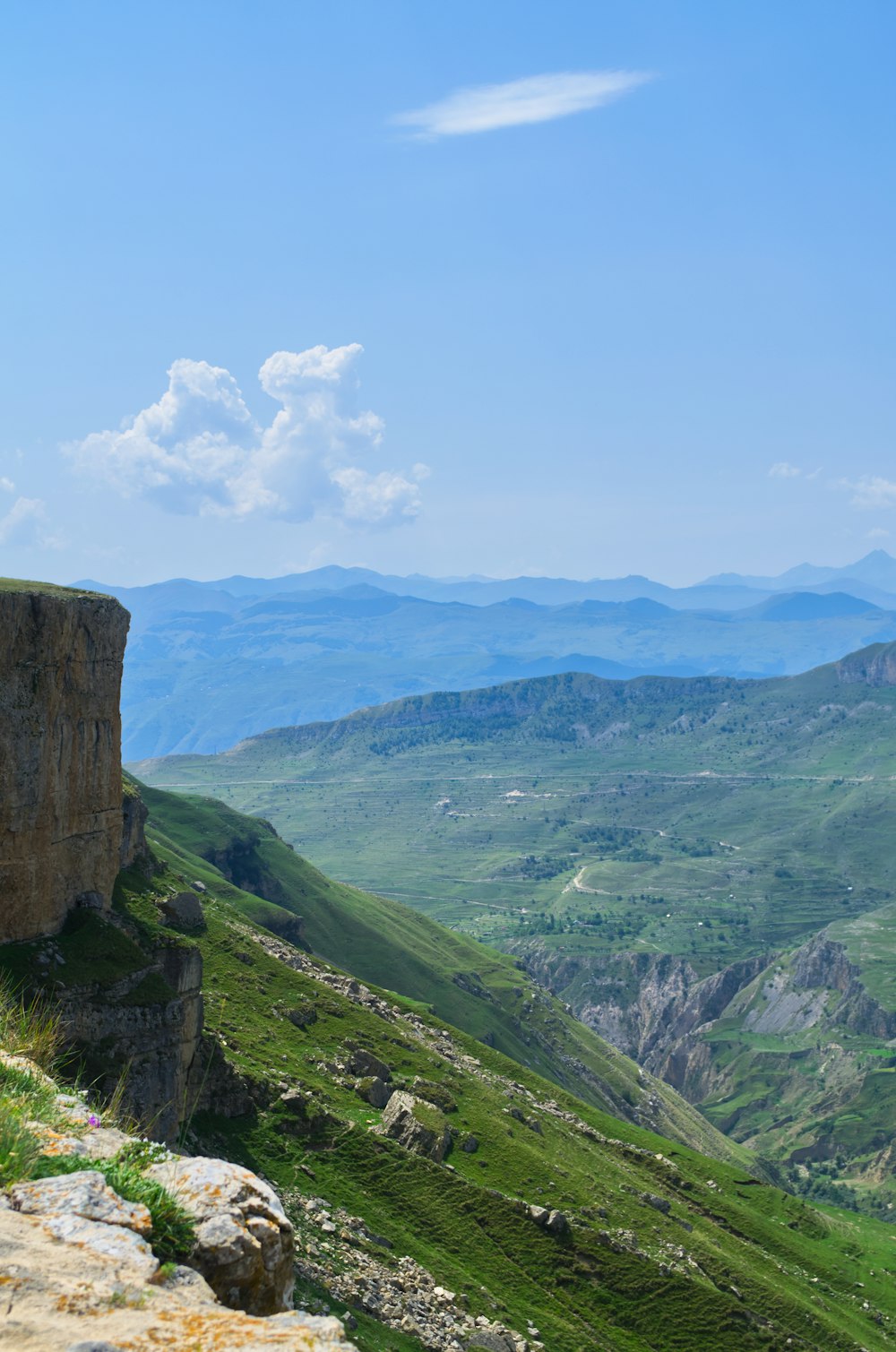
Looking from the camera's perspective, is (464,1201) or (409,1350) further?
(464,1201)

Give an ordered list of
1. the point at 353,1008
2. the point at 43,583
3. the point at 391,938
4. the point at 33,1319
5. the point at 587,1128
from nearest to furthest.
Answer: the point at 33,1319 → the point at 43,583 → the point at 353,1008 → the point at 587,1128 → the point at 391,938

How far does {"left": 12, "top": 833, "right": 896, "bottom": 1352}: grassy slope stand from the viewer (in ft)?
177

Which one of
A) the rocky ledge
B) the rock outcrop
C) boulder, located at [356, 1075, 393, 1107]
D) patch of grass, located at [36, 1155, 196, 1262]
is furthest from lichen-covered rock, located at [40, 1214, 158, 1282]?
boulder, located at [356, 1075, 393, 1107]

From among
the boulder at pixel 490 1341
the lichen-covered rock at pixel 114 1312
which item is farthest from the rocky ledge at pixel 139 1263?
the boulder at pixel 490 1341

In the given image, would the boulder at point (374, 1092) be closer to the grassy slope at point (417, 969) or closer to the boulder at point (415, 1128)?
the boulder at point (415, 1128)

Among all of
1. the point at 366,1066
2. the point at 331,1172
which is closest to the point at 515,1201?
the point at 331,1172

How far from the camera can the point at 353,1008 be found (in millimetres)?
84688

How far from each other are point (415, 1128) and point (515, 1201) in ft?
22.2

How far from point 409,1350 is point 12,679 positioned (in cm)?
2963

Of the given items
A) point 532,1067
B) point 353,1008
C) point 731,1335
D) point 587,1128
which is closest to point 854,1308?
point 587,1128

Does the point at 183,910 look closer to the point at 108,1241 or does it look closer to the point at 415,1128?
the point at 415,1128

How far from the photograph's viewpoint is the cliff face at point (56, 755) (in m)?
44.6

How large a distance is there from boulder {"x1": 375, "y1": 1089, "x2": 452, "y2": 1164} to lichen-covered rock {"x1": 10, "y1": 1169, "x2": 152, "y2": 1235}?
5447cm

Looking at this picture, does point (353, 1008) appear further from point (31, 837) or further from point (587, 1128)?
point (31, 837)
